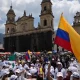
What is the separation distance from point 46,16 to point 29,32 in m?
7.20

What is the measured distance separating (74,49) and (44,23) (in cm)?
5355

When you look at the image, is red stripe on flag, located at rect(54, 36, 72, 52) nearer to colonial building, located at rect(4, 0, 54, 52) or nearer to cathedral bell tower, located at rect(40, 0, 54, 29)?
colonial building, located at rect(4, 0, 54, 52)

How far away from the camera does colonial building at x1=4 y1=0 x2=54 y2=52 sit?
5792 centimetres

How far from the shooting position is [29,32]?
63.1 m

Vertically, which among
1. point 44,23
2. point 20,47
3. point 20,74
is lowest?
point 20,74

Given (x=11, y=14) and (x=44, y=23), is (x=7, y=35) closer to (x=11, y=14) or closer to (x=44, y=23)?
(x=11, y=14)

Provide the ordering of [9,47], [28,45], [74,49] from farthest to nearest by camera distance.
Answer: [9,47] → [28,45] → [74,49]

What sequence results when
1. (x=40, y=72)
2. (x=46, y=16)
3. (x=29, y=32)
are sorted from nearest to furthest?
(x=40, y=72) < (x=46, y=16) < (x=29, y=32)

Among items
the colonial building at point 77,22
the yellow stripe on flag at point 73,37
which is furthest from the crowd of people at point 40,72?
the colonial building at point 77,22

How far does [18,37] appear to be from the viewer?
65188 millimetres

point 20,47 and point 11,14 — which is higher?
point 11,14

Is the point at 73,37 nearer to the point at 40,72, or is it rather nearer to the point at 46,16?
the point at 40,72

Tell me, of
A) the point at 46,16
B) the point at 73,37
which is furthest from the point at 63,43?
the point at 46,16

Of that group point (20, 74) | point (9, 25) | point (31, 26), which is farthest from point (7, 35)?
point (20, 74)
